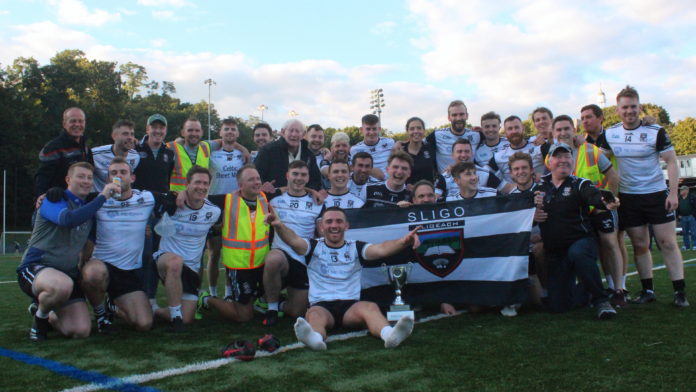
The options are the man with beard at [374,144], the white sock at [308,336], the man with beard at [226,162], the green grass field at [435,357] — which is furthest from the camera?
the man with beard at [374,144]

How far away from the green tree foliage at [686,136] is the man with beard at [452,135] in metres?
58.1

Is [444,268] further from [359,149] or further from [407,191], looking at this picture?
[359,149]

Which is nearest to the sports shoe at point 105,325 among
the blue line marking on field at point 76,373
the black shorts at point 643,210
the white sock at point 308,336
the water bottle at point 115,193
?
the blue line marking on field at point 76,373

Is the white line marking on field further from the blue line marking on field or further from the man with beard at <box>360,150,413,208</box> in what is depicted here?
the man with beard at <box>360,150,413,208</box>

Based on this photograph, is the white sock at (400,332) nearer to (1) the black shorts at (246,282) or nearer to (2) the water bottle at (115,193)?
(1) the black shorts at (246,282)

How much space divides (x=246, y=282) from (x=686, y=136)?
62191mm

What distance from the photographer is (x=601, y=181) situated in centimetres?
516

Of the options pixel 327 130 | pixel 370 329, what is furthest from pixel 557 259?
pixel 327 130

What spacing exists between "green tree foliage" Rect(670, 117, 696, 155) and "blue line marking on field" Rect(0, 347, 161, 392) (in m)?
63.2

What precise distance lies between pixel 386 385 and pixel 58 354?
8.25 ft

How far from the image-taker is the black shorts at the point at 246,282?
4.91 m

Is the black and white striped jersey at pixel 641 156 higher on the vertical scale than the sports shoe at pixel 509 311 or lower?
higher

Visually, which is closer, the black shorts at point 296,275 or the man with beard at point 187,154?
the black shorts at point 296,275

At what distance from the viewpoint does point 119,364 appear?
3.27 m
